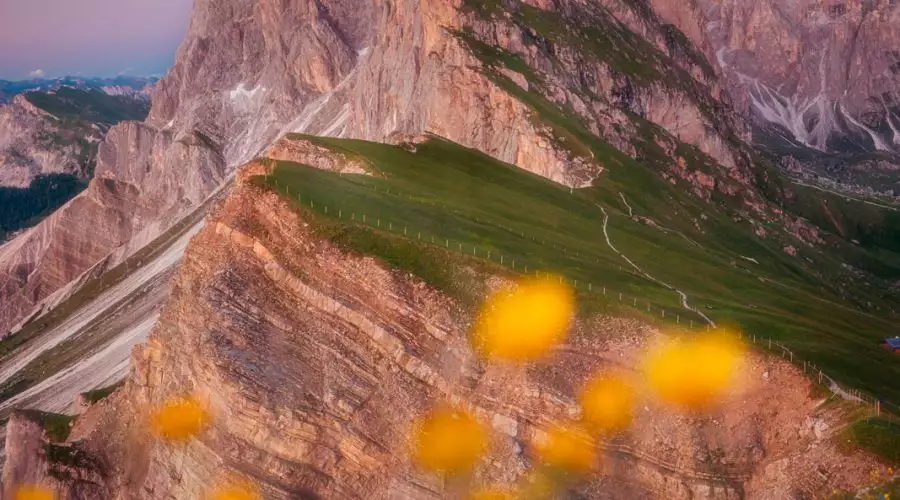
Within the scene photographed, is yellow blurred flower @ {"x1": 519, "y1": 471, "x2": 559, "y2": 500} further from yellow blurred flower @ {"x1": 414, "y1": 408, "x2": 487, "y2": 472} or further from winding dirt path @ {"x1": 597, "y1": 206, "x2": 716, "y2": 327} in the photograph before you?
winding dirt path @ {"x1": 597, "y1": 206, "x2": 716, "y2": 327}

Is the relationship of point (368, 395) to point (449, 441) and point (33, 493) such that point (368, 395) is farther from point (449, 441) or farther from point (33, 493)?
point (33, 493)

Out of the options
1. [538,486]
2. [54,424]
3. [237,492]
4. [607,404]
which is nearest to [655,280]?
[607,404]

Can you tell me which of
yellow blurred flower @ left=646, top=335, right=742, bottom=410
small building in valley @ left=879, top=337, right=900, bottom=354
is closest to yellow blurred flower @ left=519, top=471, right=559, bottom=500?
yellow blurred flower @ left=646, top=335, right=742, bottom=410

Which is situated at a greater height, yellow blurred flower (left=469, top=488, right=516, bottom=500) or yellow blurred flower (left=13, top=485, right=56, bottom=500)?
yellow blurred flower (left=469, top=488, right=516, bottom=500)

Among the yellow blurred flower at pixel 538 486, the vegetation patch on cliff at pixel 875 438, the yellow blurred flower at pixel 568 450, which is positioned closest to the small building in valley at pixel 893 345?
the vegetation patch on cliff at pixel 875 438

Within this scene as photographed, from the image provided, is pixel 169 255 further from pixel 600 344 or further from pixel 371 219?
pixel 600 344

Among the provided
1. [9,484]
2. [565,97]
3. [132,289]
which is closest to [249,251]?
[9,484]
